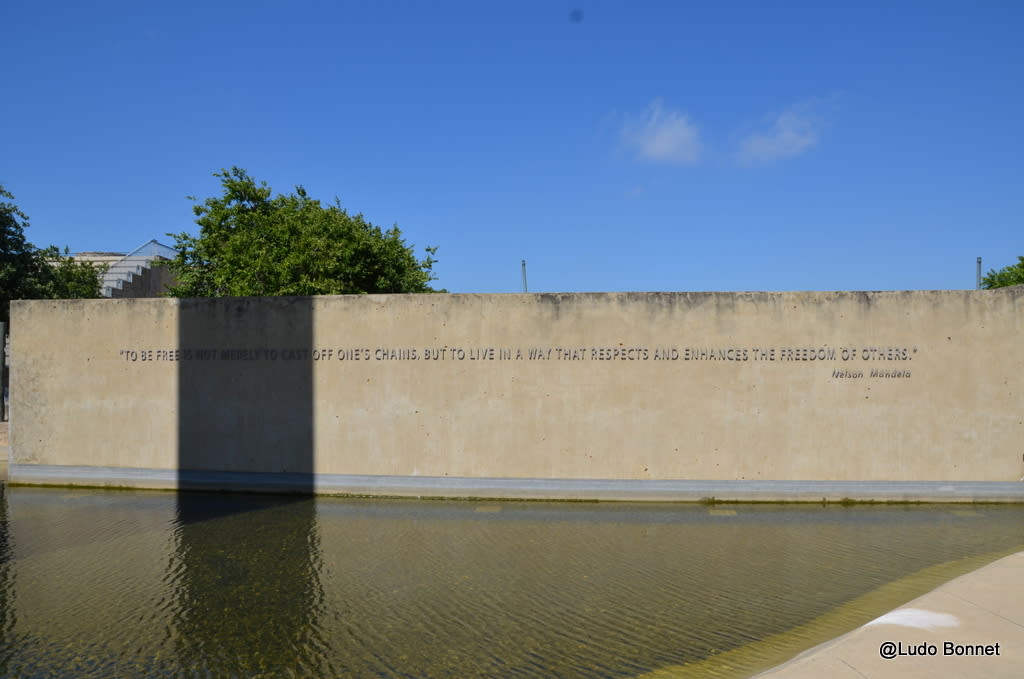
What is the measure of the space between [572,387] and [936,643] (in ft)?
23.3

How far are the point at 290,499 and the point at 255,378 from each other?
2.27 meters

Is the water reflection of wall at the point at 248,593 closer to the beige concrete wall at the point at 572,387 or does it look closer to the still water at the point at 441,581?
the still water at the point at 441,581

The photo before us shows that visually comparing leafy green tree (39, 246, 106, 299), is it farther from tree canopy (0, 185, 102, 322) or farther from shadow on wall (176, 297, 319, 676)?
→ shadow on wall (176, 297, 319, 676)

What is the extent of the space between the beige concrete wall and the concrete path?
515 cm

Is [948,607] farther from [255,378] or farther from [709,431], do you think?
[255,378]

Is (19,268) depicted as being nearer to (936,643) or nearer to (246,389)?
(246,389)

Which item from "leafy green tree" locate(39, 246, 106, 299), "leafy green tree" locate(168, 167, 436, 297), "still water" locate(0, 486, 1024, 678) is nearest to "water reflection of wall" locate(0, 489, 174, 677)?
"still water" locate(0, 486, 1024, 678)

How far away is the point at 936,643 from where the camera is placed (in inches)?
207

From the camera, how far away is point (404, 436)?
1209 cm

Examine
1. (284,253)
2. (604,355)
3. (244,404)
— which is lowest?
(244,404)

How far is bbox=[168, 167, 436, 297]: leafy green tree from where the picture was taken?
67.2 ft

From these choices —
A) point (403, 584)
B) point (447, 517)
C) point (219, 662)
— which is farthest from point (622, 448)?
point (219, 662)

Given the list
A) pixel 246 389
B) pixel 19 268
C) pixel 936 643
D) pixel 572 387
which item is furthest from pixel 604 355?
pixel 19 268
